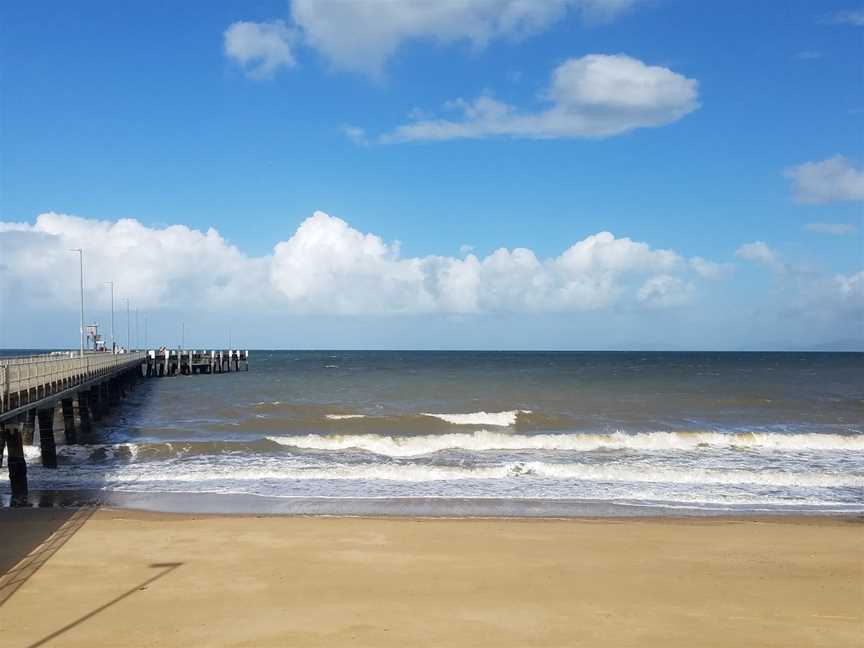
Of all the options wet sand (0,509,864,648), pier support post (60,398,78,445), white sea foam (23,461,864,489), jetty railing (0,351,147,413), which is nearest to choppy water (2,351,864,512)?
white sea foam (23,461,864,489)

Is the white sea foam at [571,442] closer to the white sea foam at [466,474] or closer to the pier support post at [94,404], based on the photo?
the white sea foam at [466,474]

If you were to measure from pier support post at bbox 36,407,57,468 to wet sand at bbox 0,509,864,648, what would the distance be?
594 centimetres

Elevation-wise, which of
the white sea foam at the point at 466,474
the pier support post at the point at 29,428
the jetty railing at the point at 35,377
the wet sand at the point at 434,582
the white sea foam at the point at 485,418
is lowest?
Answer: the white sea foam at the point at 485,418

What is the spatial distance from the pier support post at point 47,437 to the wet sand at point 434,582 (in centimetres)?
594

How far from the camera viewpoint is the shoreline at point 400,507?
51.4 ft

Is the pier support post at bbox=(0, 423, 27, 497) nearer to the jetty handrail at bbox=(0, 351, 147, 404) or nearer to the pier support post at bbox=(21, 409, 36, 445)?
the jetty handrail at bbox=(0, 351, 147, 404)

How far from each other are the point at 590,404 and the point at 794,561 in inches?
1268

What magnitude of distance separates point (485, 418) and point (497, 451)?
36.3ft

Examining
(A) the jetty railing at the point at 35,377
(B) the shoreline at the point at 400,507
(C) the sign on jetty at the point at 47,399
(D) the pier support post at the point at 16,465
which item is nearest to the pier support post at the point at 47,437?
(C) the sign on jetty at the point at 47,399

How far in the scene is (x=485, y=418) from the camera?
120ft

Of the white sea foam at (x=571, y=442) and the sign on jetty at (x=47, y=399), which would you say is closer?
the sign on jetty at (x=47, y=399)

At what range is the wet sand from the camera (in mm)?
8836

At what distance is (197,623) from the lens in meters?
9.05

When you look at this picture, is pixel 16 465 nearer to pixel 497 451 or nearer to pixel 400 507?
pixel 400 507
